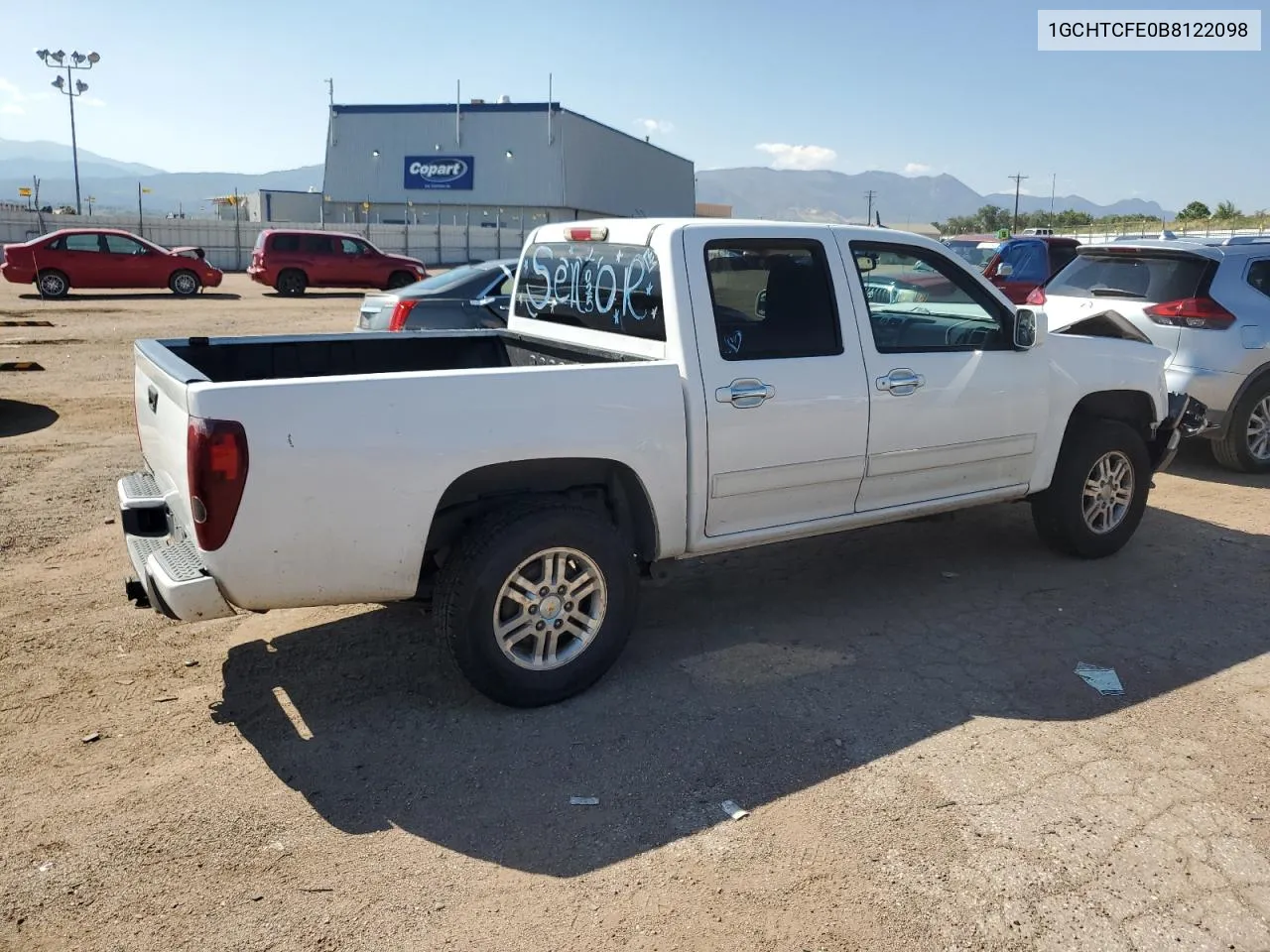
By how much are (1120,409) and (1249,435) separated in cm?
312

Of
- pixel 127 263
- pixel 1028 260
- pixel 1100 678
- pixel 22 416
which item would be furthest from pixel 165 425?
pixel 127 263

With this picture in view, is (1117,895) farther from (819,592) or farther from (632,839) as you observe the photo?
(819,592)

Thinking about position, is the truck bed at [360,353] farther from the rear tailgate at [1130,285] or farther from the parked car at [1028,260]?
the parked car at [1028,260]

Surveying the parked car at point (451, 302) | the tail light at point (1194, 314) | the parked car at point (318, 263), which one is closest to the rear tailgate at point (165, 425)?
the parked car at point (451, 302)

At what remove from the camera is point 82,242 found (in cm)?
2352

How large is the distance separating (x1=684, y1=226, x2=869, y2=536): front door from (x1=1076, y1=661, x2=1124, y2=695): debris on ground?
124 cm

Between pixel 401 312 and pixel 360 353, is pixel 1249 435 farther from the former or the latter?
pixel 401 312

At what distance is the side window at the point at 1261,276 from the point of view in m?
8.07

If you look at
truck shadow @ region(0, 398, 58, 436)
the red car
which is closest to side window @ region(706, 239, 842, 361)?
truck shadow @ region(0, 398, 58, 436)

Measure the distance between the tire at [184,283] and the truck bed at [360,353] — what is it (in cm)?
2203

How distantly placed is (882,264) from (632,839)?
9.97ft

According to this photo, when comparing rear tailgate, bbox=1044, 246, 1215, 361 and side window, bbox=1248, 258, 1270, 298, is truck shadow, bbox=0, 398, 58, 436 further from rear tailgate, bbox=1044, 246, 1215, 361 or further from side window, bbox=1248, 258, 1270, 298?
side window, bbox=1248, 258, 1270, 298

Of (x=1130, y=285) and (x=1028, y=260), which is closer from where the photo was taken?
(x=1130, y=285)

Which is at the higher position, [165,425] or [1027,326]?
[1027,326]
